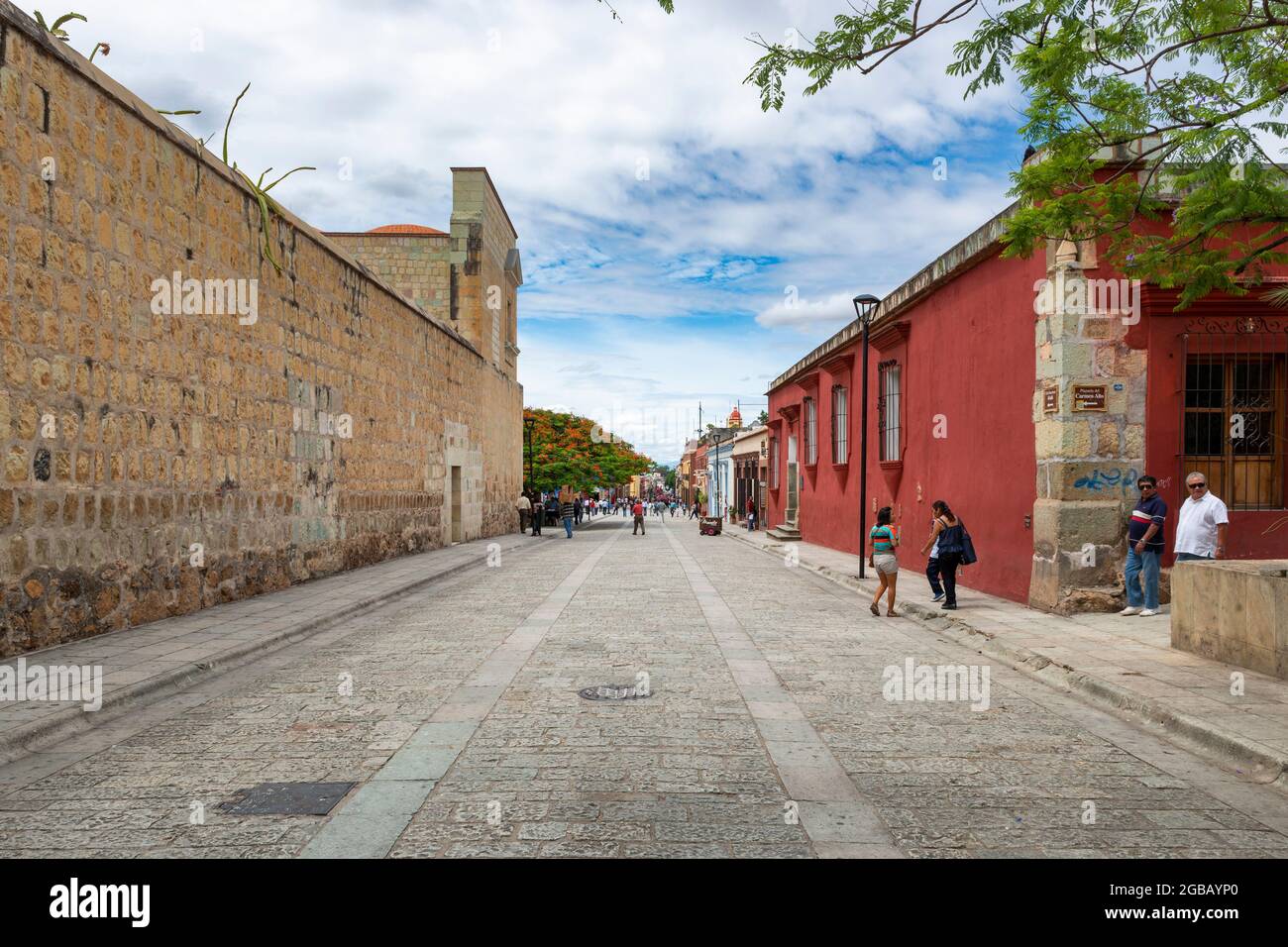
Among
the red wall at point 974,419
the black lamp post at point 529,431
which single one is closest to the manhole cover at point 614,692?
the red wall at point 974,419

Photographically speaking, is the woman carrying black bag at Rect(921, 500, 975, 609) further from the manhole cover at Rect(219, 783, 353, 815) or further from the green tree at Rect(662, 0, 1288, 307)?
the manhole cover at Rect(219, 783, 353, 815)

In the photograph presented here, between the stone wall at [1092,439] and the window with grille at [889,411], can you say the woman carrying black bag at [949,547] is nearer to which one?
the stone wall at [1092,439]

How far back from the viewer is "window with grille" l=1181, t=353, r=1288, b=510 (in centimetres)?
962

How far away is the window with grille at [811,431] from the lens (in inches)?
934

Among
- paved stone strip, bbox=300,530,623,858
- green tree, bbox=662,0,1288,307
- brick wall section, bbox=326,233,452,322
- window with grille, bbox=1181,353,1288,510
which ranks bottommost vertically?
paved stone strip, bbox=300,530,623,858

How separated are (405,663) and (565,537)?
73.0 feet

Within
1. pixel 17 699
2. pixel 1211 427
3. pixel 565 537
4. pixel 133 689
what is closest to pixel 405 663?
pixel 133 689

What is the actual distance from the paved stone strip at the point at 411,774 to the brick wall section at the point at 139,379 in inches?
146

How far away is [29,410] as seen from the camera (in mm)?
6664

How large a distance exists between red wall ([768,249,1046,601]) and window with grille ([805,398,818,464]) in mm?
5611

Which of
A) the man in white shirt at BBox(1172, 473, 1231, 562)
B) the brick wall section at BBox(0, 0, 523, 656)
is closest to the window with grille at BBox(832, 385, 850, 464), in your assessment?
the man in white shirt at BBox(1172, 473, 1231, 562)

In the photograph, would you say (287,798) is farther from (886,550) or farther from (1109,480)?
(1109,480)
